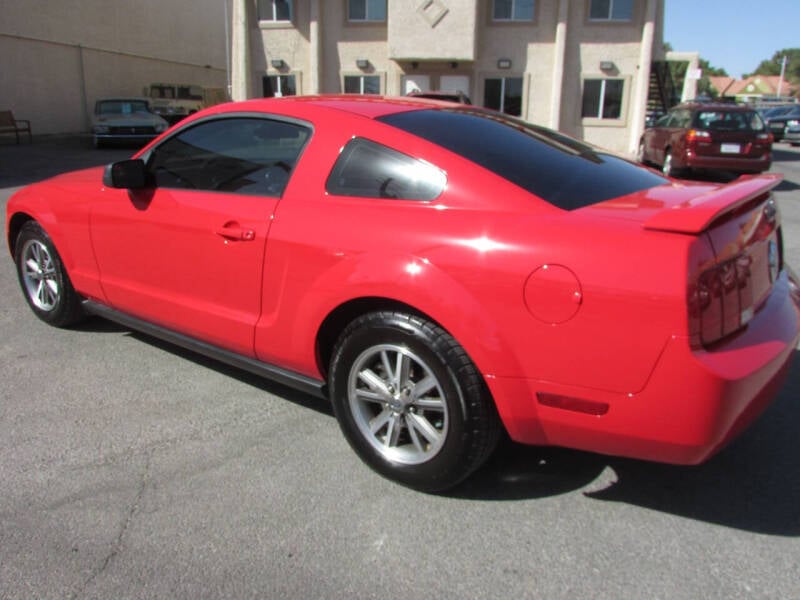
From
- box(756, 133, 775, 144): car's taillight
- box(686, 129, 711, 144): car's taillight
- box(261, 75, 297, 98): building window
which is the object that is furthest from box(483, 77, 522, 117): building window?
box(756, 133, 775, 144): car's taillight

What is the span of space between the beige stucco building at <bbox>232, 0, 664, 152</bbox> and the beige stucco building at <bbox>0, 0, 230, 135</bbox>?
7.04 feet

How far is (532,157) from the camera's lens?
303cm

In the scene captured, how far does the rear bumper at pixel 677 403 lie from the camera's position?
220 cm

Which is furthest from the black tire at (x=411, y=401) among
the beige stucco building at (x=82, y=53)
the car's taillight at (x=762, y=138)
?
the beige stucco building at (x=82, y=53)

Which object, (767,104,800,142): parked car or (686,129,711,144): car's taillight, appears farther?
(767,104,800,142): parked car

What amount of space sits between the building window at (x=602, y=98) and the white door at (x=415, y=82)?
5.17 meters

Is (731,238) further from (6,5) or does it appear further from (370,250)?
(6,5)

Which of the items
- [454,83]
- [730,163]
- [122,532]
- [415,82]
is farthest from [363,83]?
[122,532]

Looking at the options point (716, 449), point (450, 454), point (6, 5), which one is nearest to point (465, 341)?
point (450, 454)

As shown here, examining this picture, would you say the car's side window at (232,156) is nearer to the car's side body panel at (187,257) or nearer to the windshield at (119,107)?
the car's side body panel at (187,257)

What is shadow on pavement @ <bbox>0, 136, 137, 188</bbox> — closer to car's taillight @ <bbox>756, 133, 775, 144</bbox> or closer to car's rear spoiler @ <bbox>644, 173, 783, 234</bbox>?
car's rear spoiler @ <bbox>644, 173, 783, 234</bbox>

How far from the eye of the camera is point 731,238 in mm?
2428

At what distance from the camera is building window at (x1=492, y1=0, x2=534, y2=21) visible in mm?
21984

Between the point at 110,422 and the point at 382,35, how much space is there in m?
21.5
